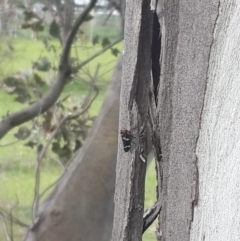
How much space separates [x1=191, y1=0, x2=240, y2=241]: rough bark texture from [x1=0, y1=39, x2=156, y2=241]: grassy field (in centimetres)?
92

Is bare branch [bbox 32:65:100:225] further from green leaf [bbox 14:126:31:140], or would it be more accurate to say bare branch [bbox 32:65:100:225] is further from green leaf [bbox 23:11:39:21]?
green leaf [bbox 23:11:39:21]

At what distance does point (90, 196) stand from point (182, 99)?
121 cm

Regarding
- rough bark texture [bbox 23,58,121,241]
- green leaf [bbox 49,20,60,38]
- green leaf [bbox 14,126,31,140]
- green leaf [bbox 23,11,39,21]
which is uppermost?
green leaf [bbox 23,11,39,21]

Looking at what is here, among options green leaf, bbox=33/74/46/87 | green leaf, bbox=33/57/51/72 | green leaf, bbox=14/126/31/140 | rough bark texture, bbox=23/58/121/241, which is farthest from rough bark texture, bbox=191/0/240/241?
green leaf, bbox=33/74/46/87

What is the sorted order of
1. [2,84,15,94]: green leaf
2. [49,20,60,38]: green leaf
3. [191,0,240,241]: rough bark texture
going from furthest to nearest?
[49,20,60,38]: green leaf
[2,84,15,94]: green leaf
[191,0,240,241]: rough bark texture

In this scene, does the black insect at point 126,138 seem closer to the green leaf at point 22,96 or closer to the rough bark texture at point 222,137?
the rough bark texture at point 222,137

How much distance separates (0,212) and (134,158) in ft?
3.52

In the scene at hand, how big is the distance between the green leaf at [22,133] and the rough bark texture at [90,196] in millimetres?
251

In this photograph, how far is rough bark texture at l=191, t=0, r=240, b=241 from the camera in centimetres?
82

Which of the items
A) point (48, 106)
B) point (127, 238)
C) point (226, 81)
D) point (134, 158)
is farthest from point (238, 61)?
point (48, 106)

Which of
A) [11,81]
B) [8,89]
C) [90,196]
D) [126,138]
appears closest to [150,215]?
[126,138]

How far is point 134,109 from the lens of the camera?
966 mm

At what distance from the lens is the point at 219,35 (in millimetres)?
831

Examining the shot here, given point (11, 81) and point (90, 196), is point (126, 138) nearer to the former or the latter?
point (90, 196)
